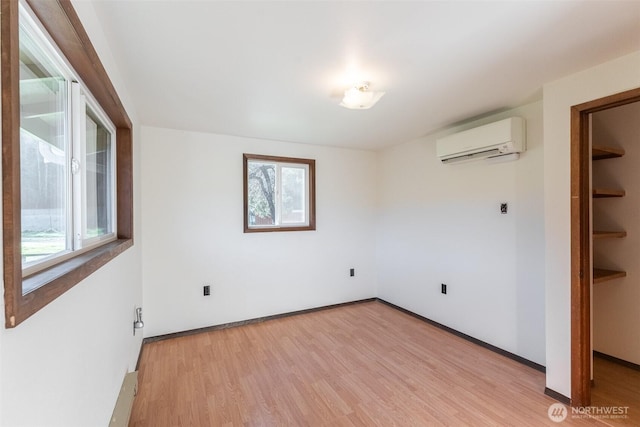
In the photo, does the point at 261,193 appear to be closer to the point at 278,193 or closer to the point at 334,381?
the point at 278,193

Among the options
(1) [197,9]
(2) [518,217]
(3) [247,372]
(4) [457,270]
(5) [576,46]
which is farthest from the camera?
(4) [457,270]

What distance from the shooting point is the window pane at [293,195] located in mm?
3586

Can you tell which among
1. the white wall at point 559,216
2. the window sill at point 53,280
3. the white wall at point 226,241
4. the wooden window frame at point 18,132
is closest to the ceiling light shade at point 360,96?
the white wall at point 559,216

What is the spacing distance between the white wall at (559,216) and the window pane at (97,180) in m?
2.78

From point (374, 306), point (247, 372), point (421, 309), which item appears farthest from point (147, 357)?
point (421, 309)

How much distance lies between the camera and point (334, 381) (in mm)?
2145

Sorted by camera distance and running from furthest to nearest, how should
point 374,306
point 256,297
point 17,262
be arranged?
point 374,306 < point 256,297 < point 17,262

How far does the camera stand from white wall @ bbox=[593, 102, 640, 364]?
2.30 metres

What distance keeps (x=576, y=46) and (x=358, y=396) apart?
8.28 ft

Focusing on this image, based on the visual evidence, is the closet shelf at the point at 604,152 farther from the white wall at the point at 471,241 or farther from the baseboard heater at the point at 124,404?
the baseboard heater at the point at 124,404

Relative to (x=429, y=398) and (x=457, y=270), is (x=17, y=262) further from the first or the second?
(x=457, y=270)

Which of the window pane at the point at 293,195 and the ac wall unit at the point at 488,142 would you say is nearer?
the ac wall unit at the point at 488,142

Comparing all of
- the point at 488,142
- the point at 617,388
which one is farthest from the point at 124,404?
the point at 617,388

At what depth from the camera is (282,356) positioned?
2.53 meters
